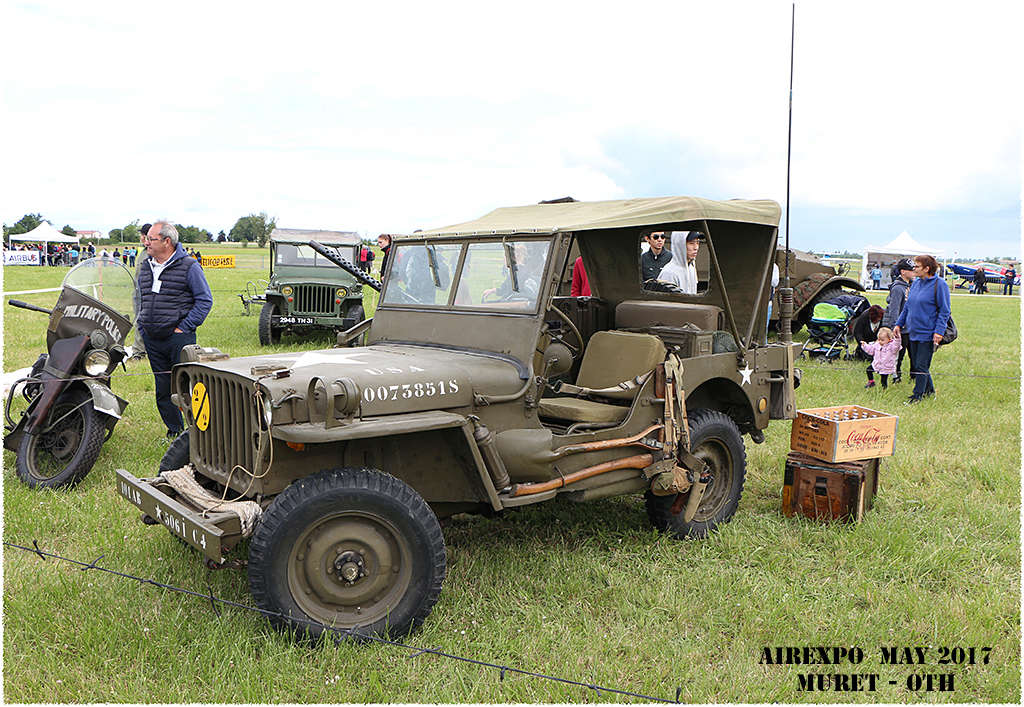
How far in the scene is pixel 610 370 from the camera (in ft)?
16.2

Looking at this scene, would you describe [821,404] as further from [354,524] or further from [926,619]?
[354,524]

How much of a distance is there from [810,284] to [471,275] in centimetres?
1141

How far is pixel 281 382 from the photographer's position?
3.53 meters

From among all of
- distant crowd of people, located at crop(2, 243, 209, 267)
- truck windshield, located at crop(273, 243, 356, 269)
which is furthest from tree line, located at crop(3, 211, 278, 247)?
truck windshield, located at crop(273, 243, 356, 269)

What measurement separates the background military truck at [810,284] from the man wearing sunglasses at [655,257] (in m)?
8.16

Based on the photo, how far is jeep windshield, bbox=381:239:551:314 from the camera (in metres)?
4.41

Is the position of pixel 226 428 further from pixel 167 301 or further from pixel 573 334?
pixel 167 301

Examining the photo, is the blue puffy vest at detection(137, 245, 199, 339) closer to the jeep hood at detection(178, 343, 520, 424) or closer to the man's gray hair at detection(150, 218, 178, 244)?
the man's gray hair at detection(150, 218, 178, 244)

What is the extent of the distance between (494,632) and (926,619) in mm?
2092

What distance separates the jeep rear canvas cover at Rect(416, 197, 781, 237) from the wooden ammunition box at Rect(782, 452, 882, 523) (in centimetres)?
161

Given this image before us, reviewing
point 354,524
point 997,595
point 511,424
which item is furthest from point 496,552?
point 997,595

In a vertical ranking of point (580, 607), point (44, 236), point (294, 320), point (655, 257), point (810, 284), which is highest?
point (44, 236)

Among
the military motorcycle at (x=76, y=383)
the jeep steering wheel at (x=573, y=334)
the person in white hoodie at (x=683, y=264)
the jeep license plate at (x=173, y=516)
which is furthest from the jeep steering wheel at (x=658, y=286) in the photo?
the military motorcycle at (x=76, y=383)

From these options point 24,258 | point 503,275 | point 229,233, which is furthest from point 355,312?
point 229,233
